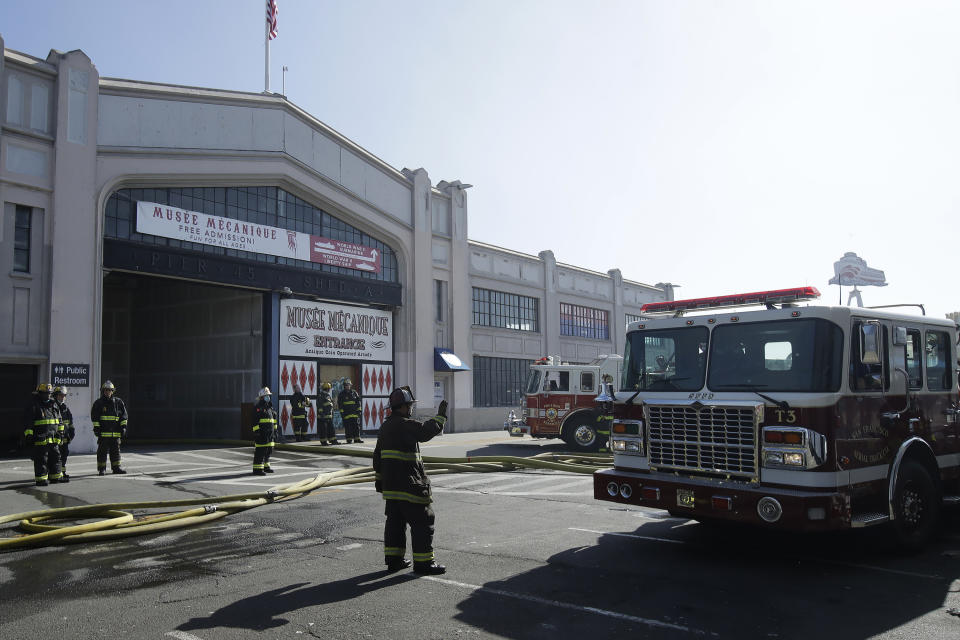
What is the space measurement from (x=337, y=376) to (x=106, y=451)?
35.9 ft

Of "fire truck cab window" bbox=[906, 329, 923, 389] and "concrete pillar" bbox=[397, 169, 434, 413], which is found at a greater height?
"concrete pillar" bbox=[397, 169, 434, 413]

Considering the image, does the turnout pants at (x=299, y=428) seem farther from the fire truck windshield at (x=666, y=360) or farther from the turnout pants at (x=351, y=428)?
the fire truck windshield at (x=666, y=360)

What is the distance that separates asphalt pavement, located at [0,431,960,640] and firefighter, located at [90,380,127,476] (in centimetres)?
369

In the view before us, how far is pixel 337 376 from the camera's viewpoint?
2434 centimetres

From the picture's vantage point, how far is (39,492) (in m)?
11.4

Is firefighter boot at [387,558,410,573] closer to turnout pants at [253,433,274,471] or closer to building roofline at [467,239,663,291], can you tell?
turnout pants at [253,433,274,471]

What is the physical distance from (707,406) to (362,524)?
4.47 m

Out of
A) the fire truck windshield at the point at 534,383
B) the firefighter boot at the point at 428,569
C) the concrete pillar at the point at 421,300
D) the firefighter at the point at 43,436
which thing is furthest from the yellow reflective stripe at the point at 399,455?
the concrete pillar at the point at 421,300

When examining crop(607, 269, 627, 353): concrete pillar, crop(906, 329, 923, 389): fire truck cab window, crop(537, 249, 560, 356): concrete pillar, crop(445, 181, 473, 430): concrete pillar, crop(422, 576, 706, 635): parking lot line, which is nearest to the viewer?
crop(422, 576, 706, 635): parking lot line

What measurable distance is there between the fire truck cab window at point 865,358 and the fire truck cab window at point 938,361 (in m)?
1.38

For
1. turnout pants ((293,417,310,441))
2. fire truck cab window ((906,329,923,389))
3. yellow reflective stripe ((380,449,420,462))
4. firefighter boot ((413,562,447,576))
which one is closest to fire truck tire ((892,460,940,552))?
fire truck cab window ((906,329,923,389))

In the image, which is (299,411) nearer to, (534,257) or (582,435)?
(582,435)

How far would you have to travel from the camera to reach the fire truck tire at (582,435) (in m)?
18.6

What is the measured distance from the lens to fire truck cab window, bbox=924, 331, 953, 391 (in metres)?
7.76
